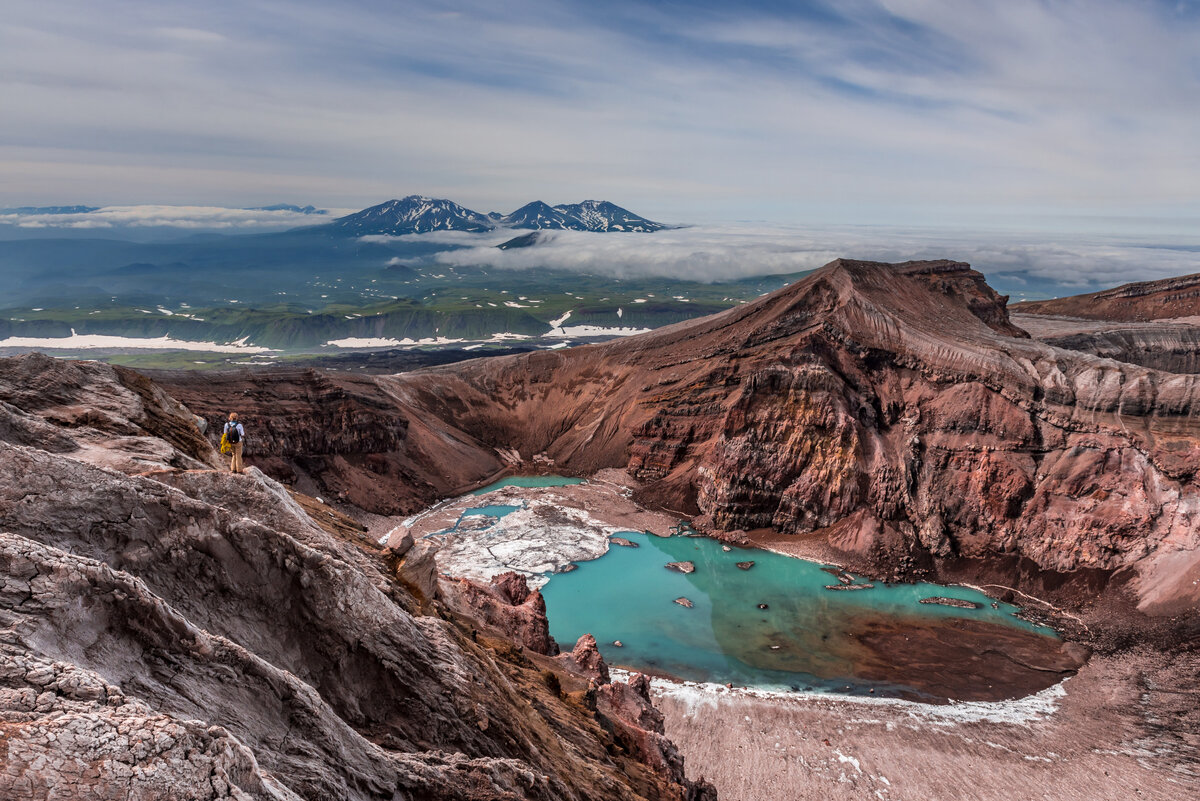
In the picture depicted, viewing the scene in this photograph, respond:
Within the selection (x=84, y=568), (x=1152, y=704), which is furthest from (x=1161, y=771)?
(x=84, y=568)

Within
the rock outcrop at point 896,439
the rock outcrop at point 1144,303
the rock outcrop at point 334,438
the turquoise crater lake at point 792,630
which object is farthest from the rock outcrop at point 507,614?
the rock outcrop at point 1144,303

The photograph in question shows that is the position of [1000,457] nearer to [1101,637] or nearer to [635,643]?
[1101,637]

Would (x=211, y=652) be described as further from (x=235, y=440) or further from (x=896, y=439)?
(x=896, y=439)

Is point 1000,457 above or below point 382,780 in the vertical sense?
below

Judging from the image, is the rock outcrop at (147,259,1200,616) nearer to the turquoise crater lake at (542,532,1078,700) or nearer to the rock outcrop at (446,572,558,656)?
the turquoise crater lake at (542,532,1078,700)

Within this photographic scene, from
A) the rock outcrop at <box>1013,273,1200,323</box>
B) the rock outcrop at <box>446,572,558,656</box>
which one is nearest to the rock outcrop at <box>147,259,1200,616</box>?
the rock outcrop at <box>446,572,558,656</box>

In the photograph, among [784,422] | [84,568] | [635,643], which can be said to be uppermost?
[84,568]
